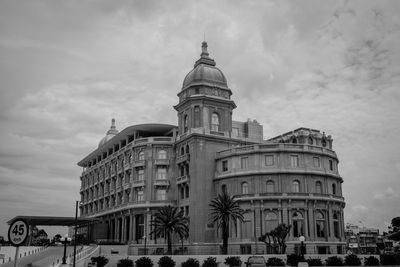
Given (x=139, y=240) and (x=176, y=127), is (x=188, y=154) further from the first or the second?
(x=139, y=240)

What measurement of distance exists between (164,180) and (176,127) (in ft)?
37.3

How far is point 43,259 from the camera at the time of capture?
227 feet

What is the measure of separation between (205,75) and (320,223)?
105ft

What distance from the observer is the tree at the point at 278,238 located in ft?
201

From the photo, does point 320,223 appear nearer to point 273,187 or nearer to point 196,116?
point 273,187

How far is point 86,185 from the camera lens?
118 m

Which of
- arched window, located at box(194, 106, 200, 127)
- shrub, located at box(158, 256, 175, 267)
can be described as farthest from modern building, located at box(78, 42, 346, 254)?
shrub, located at box(158, 256, 175, 267)

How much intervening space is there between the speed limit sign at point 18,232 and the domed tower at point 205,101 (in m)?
66.0

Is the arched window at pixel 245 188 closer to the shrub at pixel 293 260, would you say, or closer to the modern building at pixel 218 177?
the modern building at pixel 218 177

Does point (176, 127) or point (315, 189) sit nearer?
point (315, 189)

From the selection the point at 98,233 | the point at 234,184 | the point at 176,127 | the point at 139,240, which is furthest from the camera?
the point at 98,233

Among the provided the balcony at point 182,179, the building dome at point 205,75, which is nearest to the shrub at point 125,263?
the balcony at point 182,179

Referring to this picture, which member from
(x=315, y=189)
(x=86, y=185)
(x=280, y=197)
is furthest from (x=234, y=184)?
(x=86, y=185)

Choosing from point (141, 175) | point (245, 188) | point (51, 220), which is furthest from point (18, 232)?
point (51, 220)
